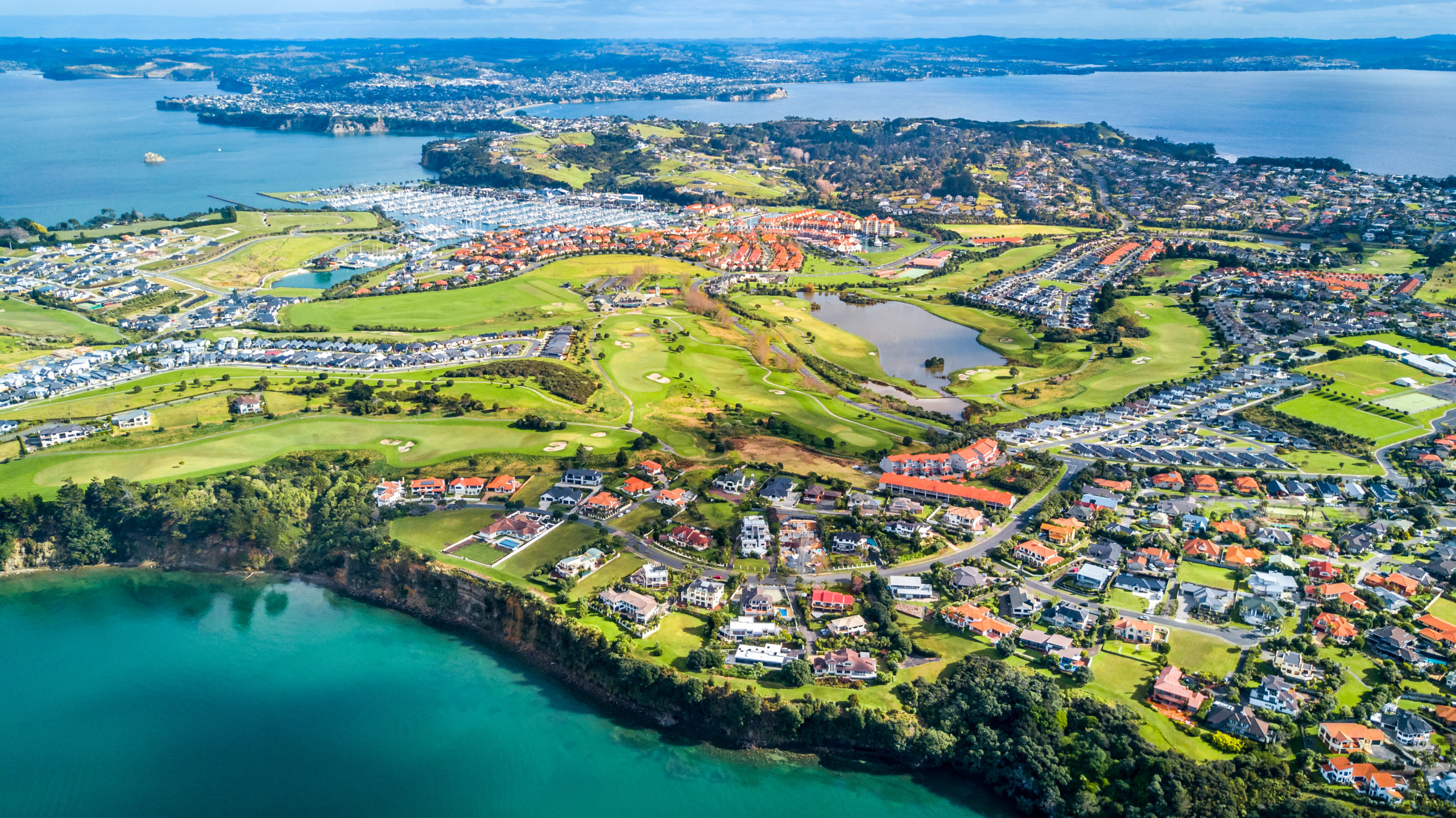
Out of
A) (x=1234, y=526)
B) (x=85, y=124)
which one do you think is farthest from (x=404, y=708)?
(x=85, y=124)

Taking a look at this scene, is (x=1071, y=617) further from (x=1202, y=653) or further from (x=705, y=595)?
(x=705, y=595)

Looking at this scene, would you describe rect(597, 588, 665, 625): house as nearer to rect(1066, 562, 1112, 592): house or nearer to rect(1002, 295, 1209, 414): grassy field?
rect(1066, 562, 1112, 592): house

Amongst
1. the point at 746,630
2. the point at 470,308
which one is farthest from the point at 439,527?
the point at 470,308

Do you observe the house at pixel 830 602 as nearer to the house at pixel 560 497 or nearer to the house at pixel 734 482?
the house at pixel 734 482

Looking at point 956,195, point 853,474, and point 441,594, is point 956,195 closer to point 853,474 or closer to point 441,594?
point 853,474

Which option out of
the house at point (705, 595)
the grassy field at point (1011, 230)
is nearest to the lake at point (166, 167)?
the grassy field at point (1011, 230)
